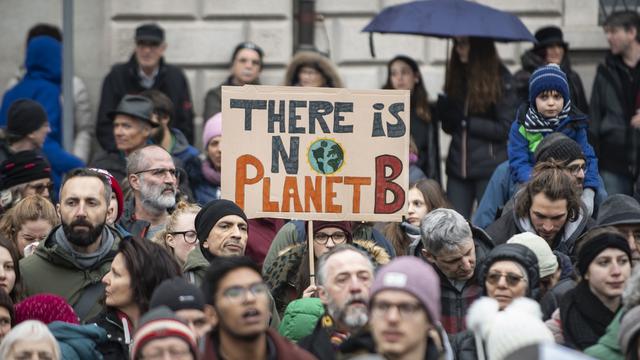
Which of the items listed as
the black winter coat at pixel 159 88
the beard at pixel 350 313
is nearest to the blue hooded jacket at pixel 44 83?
the black winter coat at pixel 159 88

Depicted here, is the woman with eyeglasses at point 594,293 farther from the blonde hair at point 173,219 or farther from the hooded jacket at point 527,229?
the blonde hair at point 173,219

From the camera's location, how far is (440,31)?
14.6 metres

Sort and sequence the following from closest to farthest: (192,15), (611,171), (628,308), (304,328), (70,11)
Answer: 1. (628,308)
2. (304,328)
3. (70,11)
4. (611,171)
5. (192,15)

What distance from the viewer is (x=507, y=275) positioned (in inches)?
403

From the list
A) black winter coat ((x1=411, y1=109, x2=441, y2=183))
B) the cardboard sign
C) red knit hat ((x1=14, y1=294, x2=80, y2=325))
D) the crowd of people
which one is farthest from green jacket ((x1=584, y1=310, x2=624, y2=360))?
black winter coat ((x1=411, y1=109, x2=441, y2=183))

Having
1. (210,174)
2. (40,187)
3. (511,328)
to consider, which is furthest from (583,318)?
(210,174)

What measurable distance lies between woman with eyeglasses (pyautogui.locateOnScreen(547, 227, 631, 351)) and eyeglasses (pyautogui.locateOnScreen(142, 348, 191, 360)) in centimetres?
212

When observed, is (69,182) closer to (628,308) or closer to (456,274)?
(456,274)

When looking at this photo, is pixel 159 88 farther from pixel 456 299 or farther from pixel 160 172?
pixel 456 299

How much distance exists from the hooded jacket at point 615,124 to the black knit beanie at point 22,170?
4.55 metres

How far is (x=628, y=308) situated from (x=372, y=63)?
320 inches

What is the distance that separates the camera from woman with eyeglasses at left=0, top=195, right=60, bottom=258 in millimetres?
11961

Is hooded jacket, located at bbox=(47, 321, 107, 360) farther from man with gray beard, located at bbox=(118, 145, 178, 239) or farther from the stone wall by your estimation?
the stone wall

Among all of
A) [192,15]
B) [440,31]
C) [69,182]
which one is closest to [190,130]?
[192,15]
